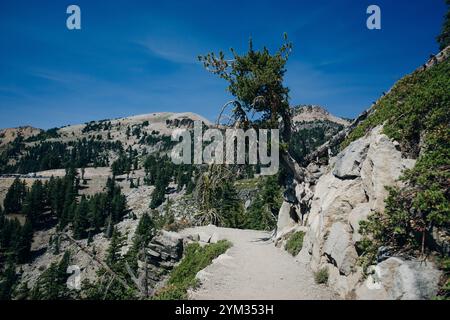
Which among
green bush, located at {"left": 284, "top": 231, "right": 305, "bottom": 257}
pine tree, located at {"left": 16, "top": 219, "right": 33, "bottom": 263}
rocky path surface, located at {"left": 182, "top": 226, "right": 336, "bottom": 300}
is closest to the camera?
rocky path surface, located at {"left": 182, "top": 226, "right": 336, "bottom": 300}

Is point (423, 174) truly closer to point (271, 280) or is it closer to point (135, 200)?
point (271, 280)

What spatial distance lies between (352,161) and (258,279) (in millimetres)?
7933

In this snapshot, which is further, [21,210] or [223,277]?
[21,210]

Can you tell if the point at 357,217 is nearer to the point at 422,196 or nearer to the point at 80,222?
the point at 422,196

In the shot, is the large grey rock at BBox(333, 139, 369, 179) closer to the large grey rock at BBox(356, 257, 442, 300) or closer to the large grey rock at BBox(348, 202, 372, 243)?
the large grey rock at BBox(348, 202, 372, 243)

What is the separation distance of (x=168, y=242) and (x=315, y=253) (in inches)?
556

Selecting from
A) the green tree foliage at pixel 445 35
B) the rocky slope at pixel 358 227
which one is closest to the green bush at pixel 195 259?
the rocky slope at pixel 358 227

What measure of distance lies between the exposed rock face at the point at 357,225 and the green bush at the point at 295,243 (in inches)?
60.1

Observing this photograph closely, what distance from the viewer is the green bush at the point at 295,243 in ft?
59.2

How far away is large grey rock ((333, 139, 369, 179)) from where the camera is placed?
51.0 ft

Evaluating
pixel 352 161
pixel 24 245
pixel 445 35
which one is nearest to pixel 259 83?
pixel 352 161

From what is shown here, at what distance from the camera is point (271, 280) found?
1282 cm

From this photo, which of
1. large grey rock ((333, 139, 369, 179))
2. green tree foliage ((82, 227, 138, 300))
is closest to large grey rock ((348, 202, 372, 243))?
large grey rock ((333, 139, 369, 179))
